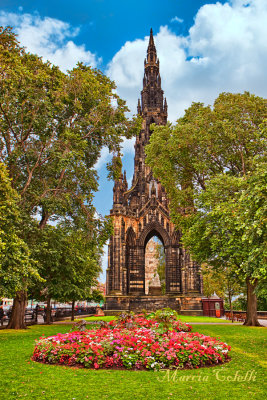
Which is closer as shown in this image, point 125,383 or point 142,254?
point 125,383


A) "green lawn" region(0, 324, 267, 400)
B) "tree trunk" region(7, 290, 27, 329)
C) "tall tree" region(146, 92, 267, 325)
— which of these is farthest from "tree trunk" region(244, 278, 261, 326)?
"tree trunk" region(7, 290, 27, 329)

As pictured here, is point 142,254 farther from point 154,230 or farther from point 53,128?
point 53,128

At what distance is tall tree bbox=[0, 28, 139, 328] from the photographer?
1680 cm

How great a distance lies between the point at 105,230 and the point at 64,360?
1195 cm

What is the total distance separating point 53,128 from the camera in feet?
63.0

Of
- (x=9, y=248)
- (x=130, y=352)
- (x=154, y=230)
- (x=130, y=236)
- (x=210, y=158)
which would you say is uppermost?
(x=210, y=158)

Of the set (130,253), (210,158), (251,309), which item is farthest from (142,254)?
(210,158)

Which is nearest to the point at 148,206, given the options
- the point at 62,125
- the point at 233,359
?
the point at 62,125

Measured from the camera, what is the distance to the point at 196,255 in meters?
21.8

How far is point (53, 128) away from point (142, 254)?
2633 cm

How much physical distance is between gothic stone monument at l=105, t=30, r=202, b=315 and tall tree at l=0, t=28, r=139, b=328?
18938 millimetres

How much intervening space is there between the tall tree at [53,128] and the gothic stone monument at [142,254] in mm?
18938

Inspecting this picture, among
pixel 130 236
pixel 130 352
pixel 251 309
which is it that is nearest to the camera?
pixel 130 352

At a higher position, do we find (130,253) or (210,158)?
(210,158)
